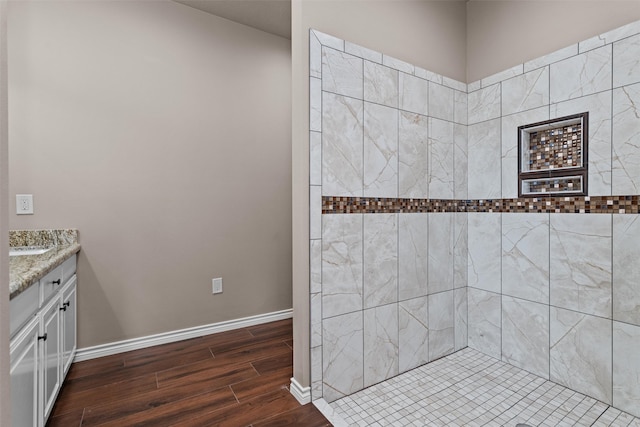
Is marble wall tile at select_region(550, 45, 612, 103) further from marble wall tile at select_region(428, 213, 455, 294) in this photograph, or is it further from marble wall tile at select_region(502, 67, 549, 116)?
marble wall tile at select_region(428, 213, 455, 294)

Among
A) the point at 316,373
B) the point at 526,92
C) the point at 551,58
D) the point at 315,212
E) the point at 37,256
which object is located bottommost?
the point at 316,373

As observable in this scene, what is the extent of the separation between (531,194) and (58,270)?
2.95 m

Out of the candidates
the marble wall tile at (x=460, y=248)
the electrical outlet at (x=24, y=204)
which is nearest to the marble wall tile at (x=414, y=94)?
the marble wall tile at (x=460, y=248)

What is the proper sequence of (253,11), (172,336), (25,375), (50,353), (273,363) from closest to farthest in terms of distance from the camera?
(25,375) < (50,353) < (273,363) < (172,336) < (253,11)

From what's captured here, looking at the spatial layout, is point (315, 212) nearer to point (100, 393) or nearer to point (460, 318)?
point (460, 318)

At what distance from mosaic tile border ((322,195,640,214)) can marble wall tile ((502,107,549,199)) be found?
89 millimetres

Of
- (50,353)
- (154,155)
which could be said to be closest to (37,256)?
(50,353)

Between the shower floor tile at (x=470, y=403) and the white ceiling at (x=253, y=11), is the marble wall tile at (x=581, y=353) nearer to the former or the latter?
the shower floor tile at (x=470, y=403)

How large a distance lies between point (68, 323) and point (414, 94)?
109 inches

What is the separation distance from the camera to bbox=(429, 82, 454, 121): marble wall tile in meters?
2.33

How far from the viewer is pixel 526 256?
85.3 inches

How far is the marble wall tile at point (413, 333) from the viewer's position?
216 cm

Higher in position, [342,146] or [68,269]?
[342,146]

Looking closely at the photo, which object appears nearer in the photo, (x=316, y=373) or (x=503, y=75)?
(x=316, y=373)
